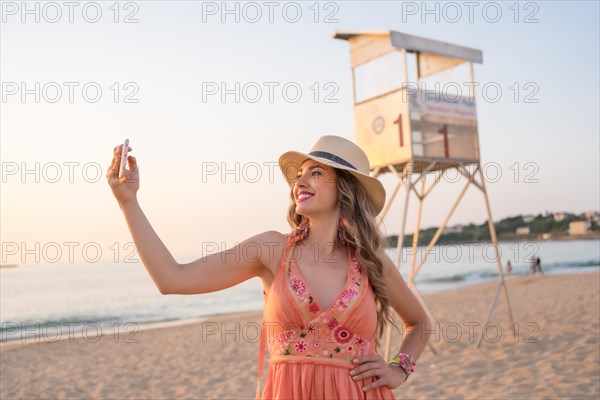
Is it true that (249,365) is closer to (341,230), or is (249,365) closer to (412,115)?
(412,115)

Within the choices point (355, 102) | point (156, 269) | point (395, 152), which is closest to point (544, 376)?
point (395, 152)

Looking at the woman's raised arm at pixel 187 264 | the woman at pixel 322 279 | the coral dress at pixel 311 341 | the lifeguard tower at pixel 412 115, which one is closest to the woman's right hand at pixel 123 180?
the woman's raised arm at pixel 187 264

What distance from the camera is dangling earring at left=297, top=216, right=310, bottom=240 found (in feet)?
7.50

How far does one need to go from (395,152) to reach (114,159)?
16.2ft

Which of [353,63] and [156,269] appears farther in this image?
[353,63]

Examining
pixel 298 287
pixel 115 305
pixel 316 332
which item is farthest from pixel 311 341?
pixel 115 305

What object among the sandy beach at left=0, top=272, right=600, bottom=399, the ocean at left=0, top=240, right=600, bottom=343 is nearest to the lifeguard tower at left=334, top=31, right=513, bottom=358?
the sandy beach at left=0, top=272, right=600, bottom=399

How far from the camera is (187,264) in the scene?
194cm

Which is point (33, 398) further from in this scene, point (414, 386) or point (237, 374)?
point (414, 386)

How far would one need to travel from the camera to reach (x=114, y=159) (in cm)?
178

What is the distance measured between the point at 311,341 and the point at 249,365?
6.94 metres

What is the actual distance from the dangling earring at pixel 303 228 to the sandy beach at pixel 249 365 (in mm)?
4166

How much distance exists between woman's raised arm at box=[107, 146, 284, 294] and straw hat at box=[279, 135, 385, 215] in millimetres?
304

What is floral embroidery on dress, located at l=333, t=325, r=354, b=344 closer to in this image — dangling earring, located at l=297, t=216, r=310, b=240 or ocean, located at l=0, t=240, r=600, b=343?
dangling earring, located at l=297, t=216, r=310, b=240
